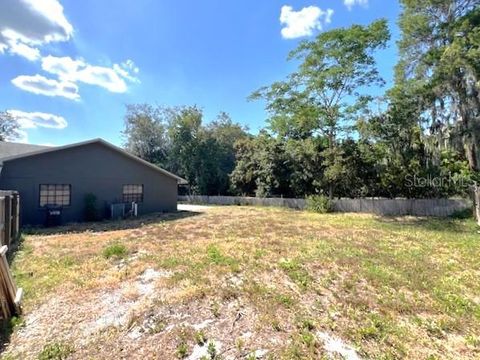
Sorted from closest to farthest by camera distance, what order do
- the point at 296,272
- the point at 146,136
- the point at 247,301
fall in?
the point at 247,301 → the point at 296,272 → the point at 146,136

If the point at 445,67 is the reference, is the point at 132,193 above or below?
below

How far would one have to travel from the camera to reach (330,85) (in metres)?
18.3

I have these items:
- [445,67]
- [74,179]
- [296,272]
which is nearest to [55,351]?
[296,272]

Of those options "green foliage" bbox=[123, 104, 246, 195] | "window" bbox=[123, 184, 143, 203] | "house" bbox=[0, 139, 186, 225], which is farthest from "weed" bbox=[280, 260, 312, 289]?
Result: "green foliage" bbox=[123, 104, 246, 195]

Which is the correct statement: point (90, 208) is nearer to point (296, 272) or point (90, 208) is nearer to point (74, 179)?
point (74, 179)

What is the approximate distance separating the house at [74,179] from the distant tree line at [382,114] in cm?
860

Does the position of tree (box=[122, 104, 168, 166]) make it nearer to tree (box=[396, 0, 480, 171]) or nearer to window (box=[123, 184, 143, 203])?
window (box=[123, 184, 143, 203])

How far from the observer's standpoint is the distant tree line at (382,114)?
14.2m

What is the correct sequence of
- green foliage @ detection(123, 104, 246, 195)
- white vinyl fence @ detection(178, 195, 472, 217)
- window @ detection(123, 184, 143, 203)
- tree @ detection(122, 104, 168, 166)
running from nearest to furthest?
white vinyl fence @ detection(178, 195, 472, 217) < window @ detection(123, 184, 143, 203) < green foliage @ detection(123, 104, 246, 195) < tree @ detection(122, 104, 168, 166)

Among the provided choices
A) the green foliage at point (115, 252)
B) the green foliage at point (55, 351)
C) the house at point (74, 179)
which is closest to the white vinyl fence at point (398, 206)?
the house at point (74, 179)

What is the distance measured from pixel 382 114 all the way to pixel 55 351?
1678 centimetres

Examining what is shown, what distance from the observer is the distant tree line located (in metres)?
14.2

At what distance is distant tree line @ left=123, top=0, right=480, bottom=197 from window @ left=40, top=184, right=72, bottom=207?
11633 millimetres

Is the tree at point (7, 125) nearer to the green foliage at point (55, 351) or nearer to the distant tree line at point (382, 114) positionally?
the distant tree line at point (382, 114)
